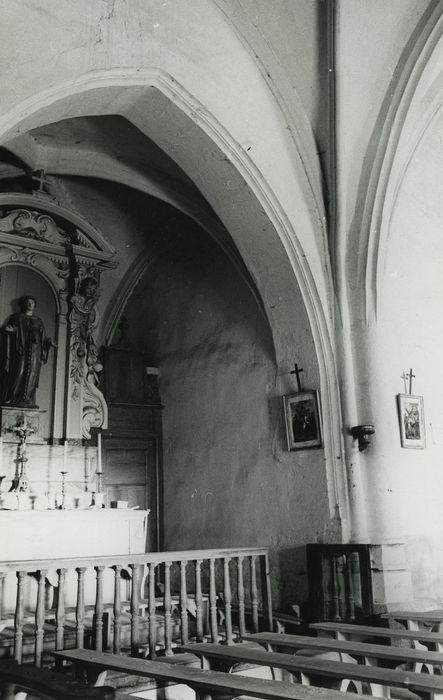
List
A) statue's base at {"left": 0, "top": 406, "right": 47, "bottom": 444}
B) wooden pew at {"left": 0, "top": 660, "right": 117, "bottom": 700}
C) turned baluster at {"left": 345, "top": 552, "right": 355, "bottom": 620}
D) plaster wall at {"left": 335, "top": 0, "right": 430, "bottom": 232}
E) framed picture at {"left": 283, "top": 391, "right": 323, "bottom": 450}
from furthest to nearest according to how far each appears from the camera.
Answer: statue's base at {"left": 0, "top": 406, "right": 47, "bottom": 444} → framed picture at {"left": 283, "top": 391, "right": 323, "bottom": 450} → plaster wall at {"left": 335, "top": 0, "right": 430, "bottom": 232} → turned baluster at {"left": 345, "top": 552, "right": 355, "bottom": 620} → wooden pew at {"left": 0, "top": 660, "right": 117, "bottom": 700}

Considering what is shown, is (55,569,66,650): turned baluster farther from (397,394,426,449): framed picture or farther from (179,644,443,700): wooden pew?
(397,394,426,449): framed picture

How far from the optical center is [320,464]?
6.43 meters

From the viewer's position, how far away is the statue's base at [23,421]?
7.08m

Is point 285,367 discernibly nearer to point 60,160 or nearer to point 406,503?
point 406,503

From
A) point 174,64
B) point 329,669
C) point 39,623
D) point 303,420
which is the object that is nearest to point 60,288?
point 174,64

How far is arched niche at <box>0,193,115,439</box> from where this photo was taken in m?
7.52

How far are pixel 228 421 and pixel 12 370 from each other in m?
2.54

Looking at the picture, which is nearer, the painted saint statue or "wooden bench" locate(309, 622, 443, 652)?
"wooden bench" locate(309, 622, 443, 652)

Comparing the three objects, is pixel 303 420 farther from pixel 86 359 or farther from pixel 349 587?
pixel 86 359

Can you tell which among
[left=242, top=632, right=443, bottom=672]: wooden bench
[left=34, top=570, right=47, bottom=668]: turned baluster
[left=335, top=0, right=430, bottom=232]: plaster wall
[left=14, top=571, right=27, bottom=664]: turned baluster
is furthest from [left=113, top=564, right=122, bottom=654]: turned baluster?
[left=335, top=0, right=430, bottom=232]: plaster wall

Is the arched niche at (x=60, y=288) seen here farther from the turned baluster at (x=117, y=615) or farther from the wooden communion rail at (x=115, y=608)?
the turned baluster at (x=117, y=615)

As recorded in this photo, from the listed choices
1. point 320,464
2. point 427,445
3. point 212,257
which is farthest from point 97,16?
point 427,445

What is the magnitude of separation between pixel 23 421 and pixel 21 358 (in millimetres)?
704

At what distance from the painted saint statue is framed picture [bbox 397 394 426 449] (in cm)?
401
